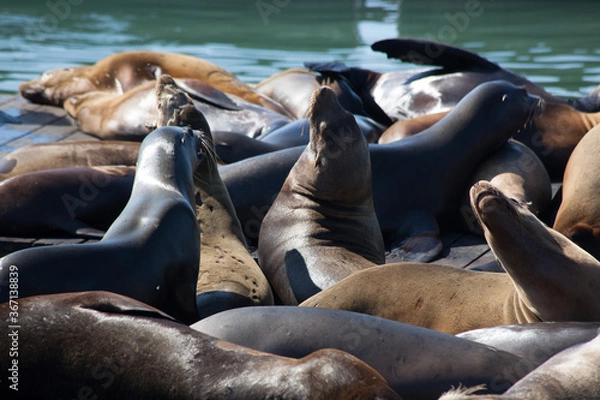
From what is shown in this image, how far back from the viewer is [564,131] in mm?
6180

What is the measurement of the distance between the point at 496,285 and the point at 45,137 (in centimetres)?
480

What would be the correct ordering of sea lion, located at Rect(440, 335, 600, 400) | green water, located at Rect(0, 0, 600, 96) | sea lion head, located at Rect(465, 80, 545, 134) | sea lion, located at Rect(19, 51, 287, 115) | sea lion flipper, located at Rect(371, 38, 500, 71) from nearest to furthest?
sea lion, located at Rect(440, 335, 600, 400)
sea lion head, located at Rect(465, 80, 545, 134)
sea lion flipper, located at Rect(371, 38, 500, 71)
sea lion, located at Rect(19, 51, 287, 115)
green water, located at Rect(0, 0, 600, 96)

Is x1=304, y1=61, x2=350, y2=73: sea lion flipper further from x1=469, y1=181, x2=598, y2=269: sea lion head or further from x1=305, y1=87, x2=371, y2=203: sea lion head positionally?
x1=469, y1=181, x2=598, y2=269: sea lion head

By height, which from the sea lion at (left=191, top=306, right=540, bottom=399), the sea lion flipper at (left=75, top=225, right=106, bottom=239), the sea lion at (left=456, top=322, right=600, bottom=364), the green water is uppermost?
the sea lion at (left=191, top=306, right=540, bottom=399)

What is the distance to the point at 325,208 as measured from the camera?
15.5 ft

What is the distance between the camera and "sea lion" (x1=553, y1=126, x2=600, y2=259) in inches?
178

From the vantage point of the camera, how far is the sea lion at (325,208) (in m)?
4.47

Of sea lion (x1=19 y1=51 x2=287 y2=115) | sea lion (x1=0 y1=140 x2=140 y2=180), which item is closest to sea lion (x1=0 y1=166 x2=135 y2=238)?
sea lion (x1=0 y1=140 x2=140 y2=180)

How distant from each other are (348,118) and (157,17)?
13.8 meters

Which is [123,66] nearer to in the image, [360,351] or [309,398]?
[360,351]

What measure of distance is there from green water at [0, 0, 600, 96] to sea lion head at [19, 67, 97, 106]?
212 centimetres

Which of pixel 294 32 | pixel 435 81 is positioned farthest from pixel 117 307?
pixel 294 32

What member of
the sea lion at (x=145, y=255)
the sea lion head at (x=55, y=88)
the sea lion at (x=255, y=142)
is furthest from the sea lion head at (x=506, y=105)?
the sea lion head at (x=55, y=88)

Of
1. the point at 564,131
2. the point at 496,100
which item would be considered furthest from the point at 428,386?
the point at 564,131
